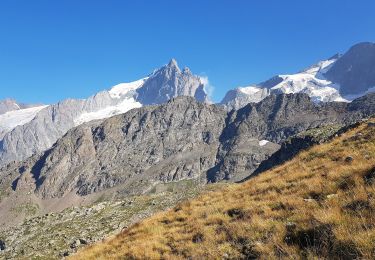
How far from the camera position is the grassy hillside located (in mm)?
12727

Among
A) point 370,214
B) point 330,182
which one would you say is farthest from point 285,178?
point 370,214

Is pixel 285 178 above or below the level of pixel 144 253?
above

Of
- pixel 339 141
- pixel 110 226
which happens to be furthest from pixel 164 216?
pixel 110 226

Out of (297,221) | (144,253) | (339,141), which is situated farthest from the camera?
(339,141)

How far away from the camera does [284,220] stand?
16125 mm

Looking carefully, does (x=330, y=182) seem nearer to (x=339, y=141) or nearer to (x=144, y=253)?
(x=144, y=253)

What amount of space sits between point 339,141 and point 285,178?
8277 mm

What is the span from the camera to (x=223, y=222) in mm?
19172

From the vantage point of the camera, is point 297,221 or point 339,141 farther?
point 339,141

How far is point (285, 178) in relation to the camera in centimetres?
2394

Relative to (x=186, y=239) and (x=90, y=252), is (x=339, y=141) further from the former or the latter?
(x=90, y=252)

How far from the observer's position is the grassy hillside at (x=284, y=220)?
501 inches

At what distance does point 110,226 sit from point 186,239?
187 meters

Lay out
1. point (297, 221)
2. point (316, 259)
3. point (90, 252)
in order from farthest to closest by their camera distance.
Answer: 1. point (90, 252)
2. point (297, 221)
3. point (316, 259)
